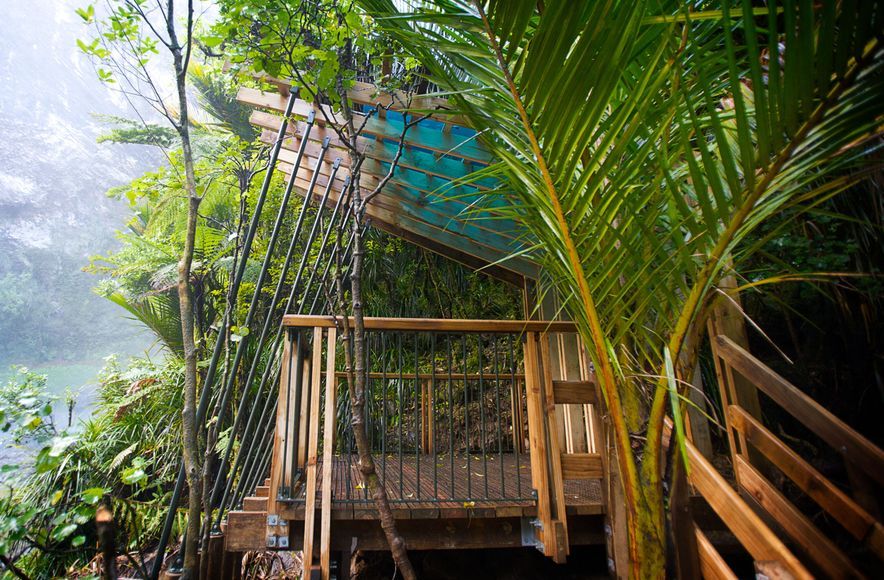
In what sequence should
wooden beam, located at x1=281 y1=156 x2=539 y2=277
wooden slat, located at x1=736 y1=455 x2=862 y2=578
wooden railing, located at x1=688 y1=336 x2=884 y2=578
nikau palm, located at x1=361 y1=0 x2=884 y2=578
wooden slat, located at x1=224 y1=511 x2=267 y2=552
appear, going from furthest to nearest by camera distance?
wooden beam, located at x1=281 y1=156 x2=539 y2=277 < wooden slat, located at x1=224 y1=511 x2=267 y2=552 < wooden slat, located at x1=736 y1=455 x2=862 y2=578 < wooden railing, located at x1=688 y1=336 x2=884 y2=578 < nikau palm, located at x1=361 y1=0 x2=884 y2=578

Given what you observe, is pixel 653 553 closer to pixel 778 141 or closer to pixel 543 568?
pixel 778 141

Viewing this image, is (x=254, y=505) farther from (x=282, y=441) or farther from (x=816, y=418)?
(x=816, y=418)

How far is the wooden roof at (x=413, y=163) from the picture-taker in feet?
8.85

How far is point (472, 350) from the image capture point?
225 inches

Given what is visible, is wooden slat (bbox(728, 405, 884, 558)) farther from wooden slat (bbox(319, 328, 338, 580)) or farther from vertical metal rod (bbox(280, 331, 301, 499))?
vertical metal rod (bbox(280, 331, 301, 499))

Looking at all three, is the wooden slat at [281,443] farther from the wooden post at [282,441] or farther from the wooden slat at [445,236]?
the wooden slat at [445,236]

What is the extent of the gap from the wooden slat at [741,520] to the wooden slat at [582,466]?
2.47ft

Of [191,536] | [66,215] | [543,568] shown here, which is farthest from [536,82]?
[66,215]

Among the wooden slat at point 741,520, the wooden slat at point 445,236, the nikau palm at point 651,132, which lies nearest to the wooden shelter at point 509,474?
the wooden slat at point 741,520

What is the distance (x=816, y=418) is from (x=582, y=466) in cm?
93

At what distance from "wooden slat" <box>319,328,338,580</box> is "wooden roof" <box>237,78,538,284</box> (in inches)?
37.6

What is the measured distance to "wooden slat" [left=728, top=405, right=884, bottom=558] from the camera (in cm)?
121

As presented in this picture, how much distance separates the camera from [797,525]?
54.4 inches

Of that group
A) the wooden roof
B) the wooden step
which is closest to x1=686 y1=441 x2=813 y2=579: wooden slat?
the wooden roof
